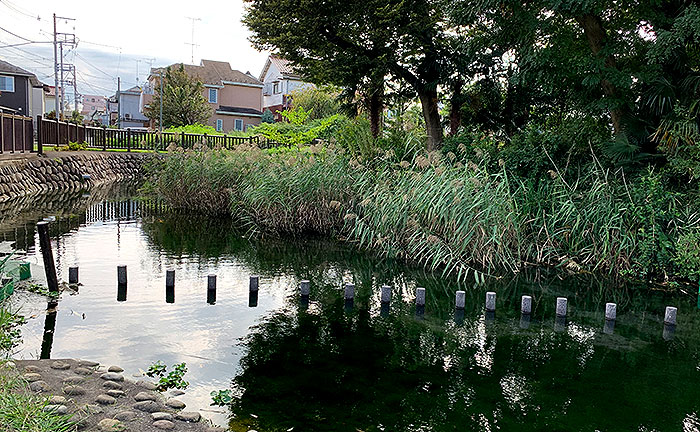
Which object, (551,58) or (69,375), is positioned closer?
(69,375)

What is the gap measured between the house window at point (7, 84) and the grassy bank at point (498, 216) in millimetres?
36454

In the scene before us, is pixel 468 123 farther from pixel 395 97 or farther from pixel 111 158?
pixel 111 158

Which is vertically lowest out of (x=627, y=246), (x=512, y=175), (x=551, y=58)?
(x=627, y=246)

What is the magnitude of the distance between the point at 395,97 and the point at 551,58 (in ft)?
24.2

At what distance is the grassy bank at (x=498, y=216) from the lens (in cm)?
1064

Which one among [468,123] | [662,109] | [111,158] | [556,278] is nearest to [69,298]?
[556,278]

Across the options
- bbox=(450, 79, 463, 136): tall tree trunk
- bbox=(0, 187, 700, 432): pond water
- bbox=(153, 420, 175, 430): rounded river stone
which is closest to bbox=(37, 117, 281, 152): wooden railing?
bbox=(450, 79, 463, 136): tall tree trunk

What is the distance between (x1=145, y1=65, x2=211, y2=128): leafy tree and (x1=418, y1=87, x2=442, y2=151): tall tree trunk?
32.6 metres

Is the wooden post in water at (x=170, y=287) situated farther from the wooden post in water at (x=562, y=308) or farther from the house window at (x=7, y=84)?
the house window at (x=7, y=84)

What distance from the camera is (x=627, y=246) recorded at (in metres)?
10.7

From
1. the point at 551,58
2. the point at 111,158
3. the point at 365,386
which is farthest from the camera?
the point at 111,158

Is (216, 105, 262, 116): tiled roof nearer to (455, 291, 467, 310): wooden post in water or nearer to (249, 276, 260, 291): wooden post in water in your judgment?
(249, 276, 260, 291): wooden post in water

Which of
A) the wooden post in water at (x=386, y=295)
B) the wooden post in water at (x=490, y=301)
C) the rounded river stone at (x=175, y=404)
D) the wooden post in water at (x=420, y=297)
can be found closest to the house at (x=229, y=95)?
the wooden post in water at (x=386, y=295)

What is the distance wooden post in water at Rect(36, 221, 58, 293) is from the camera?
316 inches
